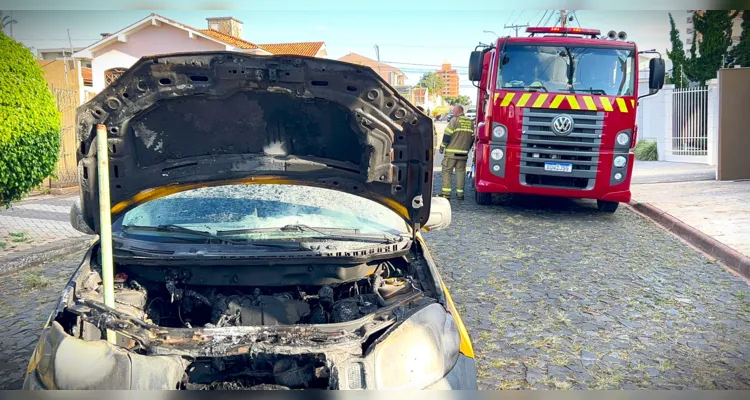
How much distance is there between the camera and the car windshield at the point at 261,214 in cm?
370

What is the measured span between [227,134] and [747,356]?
394 cm

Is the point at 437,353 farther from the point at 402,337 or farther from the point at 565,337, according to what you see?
the point at 565,337

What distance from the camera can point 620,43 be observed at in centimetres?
933

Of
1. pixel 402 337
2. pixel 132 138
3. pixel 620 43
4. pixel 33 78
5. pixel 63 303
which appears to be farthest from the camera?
pixel 620 43

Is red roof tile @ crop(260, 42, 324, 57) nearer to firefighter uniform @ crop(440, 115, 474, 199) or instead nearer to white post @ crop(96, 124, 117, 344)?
firefighter uniform @ crop(440, 115, 474, 199)

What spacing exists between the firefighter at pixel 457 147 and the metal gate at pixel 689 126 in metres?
8.14

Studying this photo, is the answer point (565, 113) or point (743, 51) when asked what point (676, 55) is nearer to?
point (743, 51)

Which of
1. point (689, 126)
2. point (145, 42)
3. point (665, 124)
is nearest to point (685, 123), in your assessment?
point (689, 126)

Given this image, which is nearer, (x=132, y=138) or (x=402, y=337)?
(x=402, y=337)

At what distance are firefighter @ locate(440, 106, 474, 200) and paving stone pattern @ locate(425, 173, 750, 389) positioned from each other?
240 centimetres

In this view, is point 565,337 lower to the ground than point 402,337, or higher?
lower

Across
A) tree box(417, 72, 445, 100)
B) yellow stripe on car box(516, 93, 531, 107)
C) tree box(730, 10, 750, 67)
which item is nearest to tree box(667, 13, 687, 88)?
tree box(730, 10, 750, 67)

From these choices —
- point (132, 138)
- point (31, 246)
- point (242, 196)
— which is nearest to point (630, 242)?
point (242, 196)

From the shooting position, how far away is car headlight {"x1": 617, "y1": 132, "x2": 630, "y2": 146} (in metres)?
9.22
